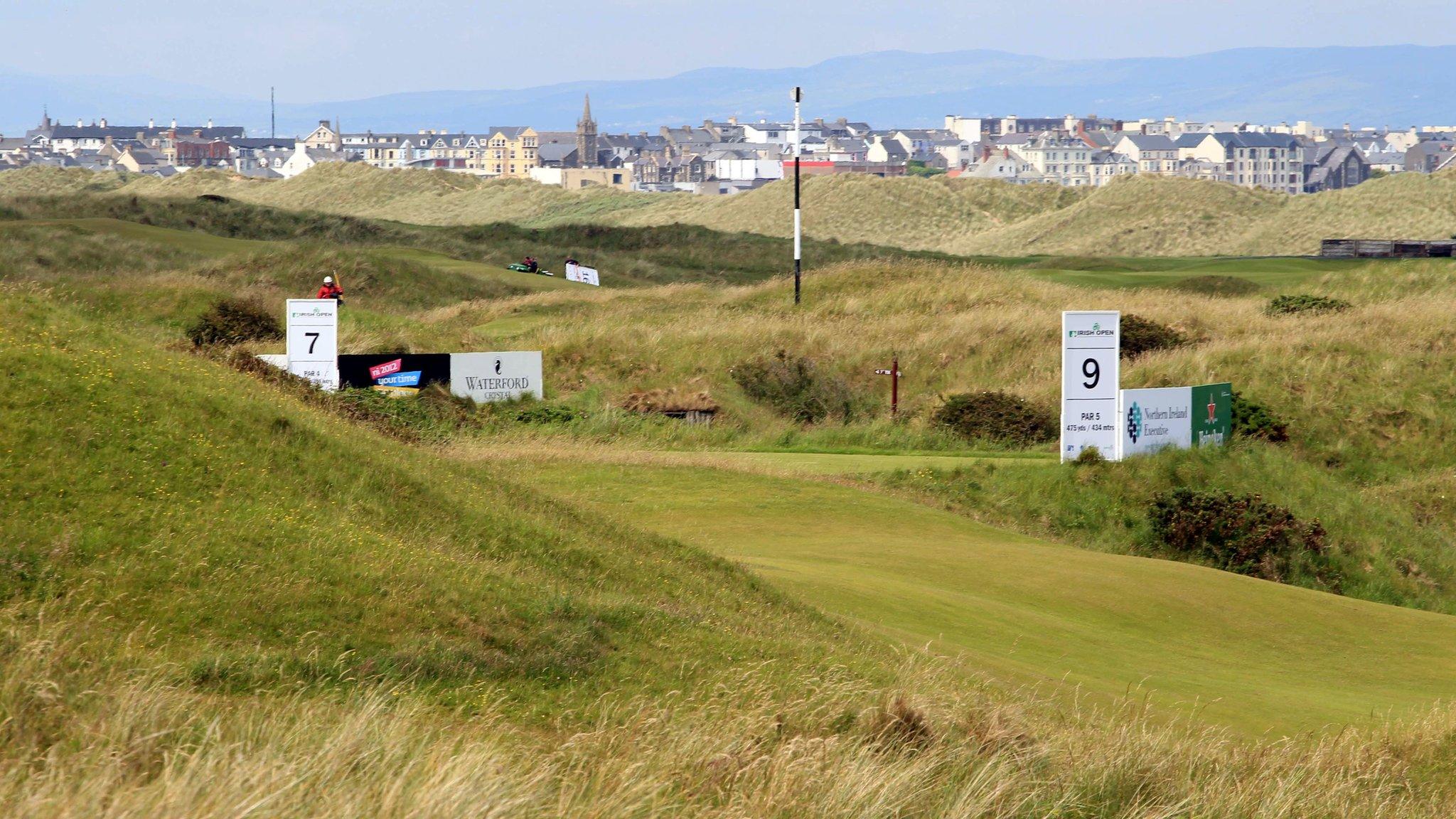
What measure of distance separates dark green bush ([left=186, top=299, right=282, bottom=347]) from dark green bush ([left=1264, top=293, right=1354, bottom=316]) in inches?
1039

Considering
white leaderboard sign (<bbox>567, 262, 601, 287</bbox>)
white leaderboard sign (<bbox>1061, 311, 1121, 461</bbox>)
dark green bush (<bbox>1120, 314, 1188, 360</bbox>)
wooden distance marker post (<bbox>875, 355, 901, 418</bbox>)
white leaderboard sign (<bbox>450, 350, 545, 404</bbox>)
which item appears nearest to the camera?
white leaderboard sign (<bbox>1061, 311, 1121, 461</bbox>)

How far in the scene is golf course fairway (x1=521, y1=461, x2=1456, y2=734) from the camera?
13.2 metres

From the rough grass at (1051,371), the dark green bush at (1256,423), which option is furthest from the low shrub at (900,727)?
the dark green bush at (1256,423)

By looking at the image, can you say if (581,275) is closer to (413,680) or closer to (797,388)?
(797,388)

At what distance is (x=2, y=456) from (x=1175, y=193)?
112267 mm

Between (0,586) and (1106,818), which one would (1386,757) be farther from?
(0,586)

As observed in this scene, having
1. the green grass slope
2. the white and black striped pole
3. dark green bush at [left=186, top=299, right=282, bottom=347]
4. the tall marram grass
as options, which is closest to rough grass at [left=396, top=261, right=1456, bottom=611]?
the white and black striped pole

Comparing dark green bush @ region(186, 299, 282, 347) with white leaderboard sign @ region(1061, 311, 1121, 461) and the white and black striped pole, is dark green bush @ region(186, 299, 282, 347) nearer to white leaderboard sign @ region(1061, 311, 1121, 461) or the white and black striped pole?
the white and black striped pole

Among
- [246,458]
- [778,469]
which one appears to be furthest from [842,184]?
[246,458]

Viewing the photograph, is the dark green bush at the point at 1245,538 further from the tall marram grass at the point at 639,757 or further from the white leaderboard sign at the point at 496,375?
the white leaderboard sign at the point at 496,375

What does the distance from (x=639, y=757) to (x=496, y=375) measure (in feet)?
77.3

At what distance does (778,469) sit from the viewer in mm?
24766

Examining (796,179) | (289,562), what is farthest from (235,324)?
(289,562)

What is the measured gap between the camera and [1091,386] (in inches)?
1008
